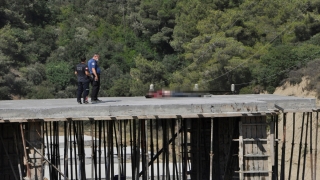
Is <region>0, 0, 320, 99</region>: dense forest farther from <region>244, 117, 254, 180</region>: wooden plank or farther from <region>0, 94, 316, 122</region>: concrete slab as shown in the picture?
<region>0, 94, 316, 122</region>: concrete slab

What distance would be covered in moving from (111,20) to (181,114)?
53694 mm

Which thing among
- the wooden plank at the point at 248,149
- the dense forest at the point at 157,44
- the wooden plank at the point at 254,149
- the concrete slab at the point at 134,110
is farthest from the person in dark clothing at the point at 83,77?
the dense forest at the point at 157,44

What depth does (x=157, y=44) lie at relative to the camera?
6500cm

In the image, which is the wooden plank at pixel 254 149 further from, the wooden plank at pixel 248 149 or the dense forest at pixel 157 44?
the dense forest at pixel 157 44

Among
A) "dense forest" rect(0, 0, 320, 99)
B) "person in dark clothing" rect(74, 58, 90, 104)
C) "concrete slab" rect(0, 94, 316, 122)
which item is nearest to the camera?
"concrete slab" rect(0, 94, 316, 122)

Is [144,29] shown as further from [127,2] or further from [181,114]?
[181,114]

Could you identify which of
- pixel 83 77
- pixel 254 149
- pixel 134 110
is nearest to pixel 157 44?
pixel 83 77

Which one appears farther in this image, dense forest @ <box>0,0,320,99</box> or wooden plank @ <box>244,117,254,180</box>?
dense forest @ <box>0,0,320,99</box>

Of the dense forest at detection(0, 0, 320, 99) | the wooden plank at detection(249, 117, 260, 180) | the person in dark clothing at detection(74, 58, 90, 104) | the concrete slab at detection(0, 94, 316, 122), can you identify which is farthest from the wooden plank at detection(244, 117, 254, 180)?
the dense forest at detection(0, 0, 320, 99)

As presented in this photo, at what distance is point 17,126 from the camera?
18.9 meters

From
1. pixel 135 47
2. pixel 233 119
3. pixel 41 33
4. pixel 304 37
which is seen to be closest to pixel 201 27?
pixel 304 37

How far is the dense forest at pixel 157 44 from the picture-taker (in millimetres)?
45000

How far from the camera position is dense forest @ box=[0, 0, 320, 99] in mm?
45000

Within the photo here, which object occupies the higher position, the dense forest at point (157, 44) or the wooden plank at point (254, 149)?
the dense forest at point (157, 44)
